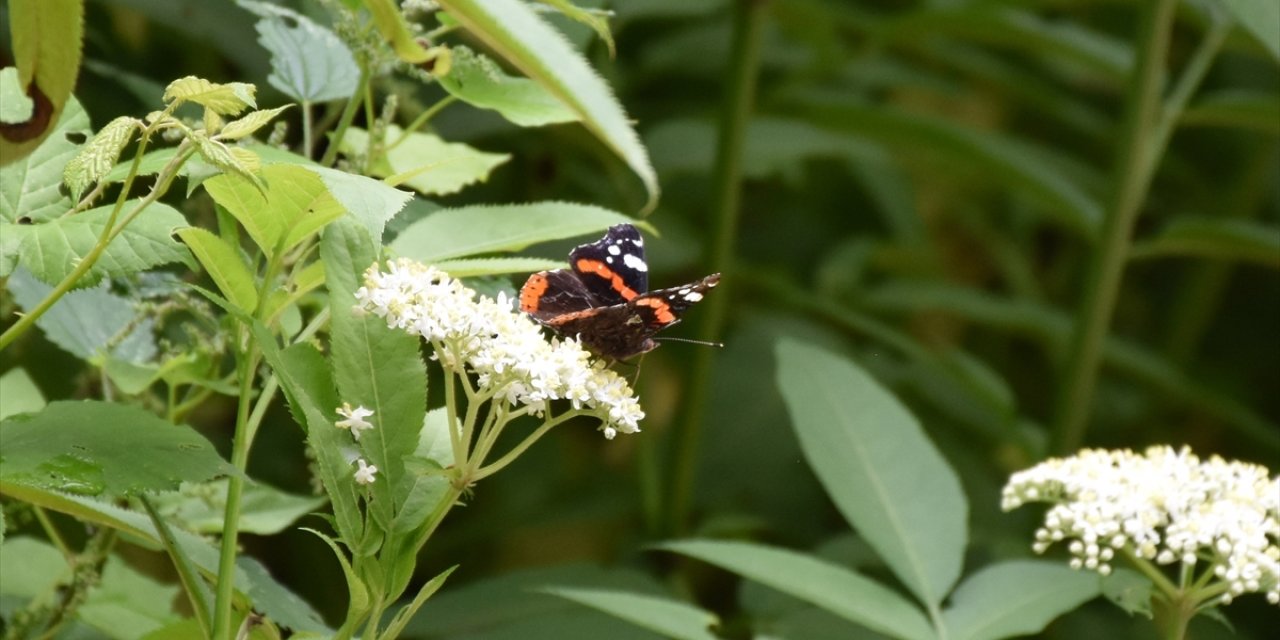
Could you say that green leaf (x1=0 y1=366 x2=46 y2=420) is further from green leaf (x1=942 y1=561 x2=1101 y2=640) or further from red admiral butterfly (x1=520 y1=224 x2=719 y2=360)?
green leaf (x1=942 y1=561 x2=1101 y2=640)

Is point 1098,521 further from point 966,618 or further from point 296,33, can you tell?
point 296,33

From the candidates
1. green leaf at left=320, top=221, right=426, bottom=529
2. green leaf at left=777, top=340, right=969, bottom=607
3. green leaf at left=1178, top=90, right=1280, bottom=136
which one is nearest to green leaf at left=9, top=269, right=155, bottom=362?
green leaf at left=320, top=221, right=426, bottom=529

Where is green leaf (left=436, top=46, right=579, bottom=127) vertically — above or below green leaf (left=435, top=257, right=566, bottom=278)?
above

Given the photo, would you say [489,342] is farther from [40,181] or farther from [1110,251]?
[1110,251]

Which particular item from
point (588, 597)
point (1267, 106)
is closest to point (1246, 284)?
point (1267, 106)

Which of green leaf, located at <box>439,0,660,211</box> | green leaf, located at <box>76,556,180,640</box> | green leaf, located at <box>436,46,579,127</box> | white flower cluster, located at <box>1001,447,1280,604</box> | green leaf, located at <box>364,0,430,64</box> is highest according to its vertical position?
white flower cluster, located at <box>1001,447,1280,604</box>

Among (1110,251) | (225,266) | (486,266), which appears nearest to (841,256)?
(1110,251)
